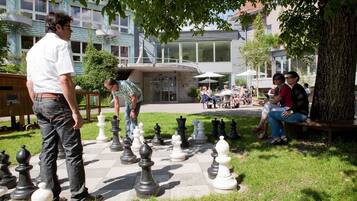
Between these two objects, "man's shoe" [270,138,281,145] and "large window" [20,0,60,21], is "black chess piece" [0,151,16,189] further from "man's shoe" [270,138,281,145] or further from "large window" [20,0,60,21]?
"large window" [20,0,60,21]

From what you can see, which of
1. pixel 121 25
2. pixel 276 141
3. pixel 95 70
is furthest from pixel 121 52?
pixel 276 141

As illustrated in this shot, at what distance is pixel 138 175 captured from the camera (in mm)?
5195

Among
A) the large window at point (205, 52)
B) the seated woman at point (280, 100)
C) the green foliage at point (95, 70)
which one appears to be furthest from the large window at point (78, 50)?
the seated woman at point (280, 100)

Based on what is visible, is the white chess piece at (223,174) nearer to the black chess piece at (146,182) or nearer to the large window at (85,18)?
the black chess piece at (146,182)

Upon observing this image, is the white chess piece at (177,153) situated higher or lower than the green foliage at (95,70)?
lower

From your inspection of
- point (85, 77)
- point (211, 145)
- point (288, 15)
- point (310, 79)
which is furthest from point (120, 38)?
point (211, 145)

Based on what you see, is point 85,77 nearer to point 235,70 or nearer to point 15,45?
point 15,45

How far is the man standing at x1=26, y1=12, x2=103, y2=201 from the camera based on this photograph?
145 inches

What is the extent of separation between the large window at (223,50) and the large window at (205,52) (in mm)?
649

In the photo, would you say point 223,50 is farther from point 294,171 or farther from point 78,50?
point 294,171

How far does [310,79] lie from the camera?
27734 mm

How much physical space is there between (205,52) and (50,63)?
1349 inches

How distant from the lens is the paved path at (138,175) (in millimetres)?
4439

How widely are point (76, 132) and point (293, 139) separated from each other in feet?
16.8
